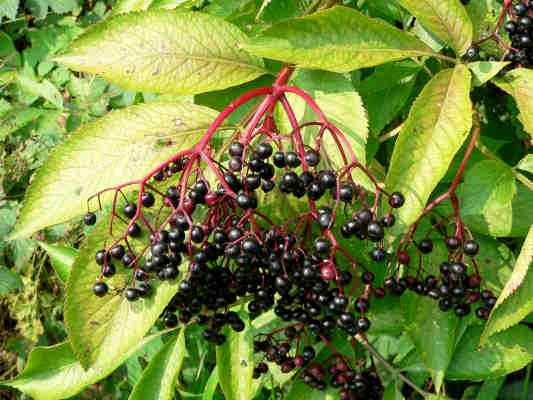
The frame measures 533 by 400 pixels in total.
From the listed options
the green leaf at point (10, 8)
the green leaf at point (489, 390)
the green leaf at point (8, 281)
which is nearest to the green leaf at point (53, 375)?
the green leaf at point (489, 390)

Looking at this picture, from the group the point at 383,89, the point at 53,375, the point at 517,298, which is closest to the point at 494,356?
the point at 517,298

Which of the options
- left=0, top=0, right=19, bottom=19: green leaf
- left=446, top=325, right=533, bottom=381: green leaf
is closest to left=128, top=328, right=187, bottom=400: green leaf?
left=446, top=325, right=533, bottom=381: green leaf

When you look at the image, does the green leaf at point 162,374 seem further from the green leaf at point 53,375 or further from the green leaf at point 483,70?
the green leaf at point 483,70

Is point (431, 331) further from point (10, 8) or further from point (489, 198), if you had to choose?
point (10, 8)

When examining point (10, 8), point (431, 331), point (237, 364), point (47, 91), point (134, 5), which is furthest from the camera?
point (10, 8)

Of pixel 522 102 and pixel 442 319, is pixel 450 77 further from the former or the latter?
pixel 442 319

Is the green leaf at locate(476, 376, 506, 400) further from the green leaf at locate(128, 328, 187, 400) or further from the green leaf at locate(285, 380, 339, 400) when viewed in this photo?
the green leaf at locate(128, 328, 187, 400)

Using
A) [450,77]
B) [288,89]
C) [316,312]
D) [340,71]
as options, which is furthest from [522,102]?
[316,312]
